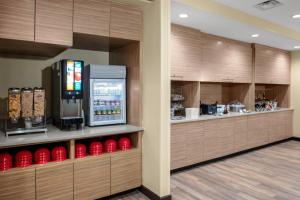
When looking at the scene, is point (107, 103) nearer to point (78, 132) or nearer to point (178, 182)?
point (78, 132)

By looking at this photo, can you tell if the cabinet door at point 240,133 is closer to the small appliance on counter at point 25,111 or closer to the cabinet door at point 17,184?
the small appliance on counter at point 25,111

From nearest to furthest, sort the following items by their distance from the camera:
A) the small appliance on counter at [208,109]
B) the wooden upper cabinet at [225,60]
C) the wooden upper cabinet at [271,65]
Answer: the wooden upper cabinet at [225,60] < the small appliance on counter at [208,109] < the wooden upper cabinet at [271,65]

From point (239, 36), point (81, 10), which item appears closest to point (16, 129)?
point (81, 10)

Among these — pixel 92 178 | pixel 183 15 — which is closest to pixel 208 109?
pixel 183 15

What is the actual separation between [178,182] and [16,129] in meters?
2.10

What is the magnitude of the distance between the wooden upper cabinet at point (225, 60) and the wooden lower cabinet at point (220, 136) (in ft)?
2.62

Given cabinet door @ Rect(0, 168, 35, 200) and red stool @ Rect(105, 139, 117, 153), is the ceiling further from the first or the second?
cabinet door @ Rect(0, 168, 35, 200)

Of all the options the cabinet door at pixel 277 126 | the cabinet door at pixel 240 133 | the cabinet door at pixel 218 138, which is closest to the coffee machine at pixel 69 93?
the cabinet door at pixel 218 138

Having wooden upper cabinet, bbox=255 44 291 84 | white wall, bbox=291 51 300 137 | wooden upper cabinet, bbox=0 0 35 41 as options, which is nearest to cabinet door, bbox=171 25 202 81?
wooden upper cabinet, bbox=255 44 291 84

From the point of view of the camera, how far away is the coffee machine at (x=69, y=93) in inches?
89.9

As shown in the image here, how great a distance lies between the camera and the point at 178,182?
3.08 m

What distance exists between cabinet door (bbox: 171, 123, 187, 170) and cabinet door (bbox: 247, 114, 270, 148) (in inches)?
71.4

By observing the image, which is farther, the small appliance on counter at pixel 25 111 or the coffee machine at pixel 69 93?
the coffee machine at pixel 69 93

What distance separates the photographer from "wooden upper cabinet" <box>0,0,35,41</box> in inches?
74.9
